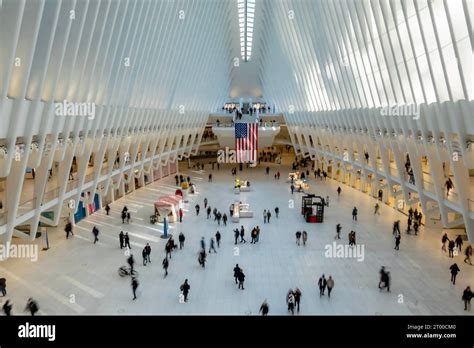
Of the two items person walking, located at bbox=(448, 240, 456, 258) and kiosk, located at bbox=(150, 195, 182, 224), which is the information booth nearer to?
person walking, located at bbox=(448, 240, 456, 258)

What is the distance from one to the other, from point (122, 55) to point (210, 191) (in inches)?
609

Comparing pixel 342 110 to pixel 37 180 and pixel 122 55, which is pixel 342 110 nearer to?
pixel 122 55

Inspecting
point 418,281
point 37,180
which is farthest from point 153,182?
point 418,281

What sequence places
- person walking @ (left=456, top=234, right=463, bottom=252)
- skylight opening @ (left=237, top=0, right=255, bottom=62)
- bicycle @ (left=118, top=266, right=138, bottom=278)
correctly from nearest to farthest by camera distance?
bicycle @ (left=118, top=266, right=138, bottom=278)
person walking @ (left=456, top=234, right=463, bottom=252)
skylight opening @ (left=237, top=0, right=255, bottom=62)

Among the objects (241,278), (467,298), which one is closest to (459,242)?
(467,298)

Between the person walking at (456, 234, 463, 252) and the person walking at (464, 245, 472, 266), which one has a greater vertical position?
the person walking at (456, 234, 463, 252)
